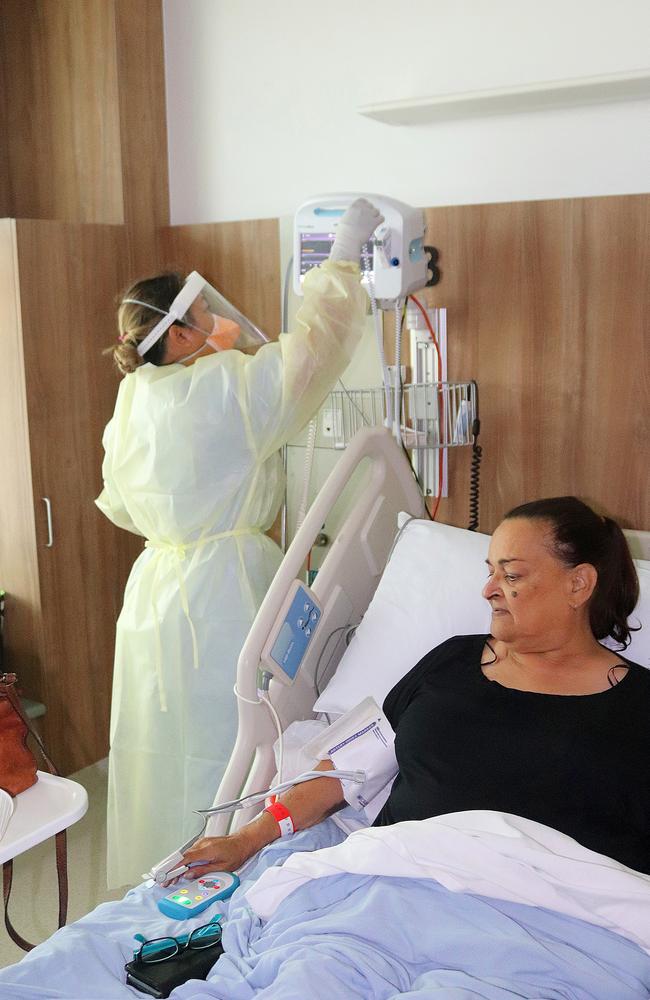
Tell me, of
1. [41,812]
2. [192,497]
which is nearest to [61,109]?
[192,497]

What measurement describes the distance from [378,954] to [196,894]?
40 cm

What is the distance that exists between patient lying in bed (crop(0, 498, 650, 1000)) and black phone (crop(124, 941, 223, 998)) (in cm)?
3

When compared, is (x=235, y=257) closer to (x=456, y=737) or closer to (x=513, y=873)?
(x=456, y=737)

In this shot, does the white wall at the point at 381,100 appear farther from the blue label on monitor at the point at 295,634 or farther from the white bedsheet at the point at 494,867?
the white bedsheet at the point at 494,867

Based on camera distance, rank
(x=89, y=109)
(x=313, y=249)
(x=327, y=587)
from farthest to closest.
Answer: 1. (x=89, y=109)
2. (x=313, y=249)
3. (x=327, y=587)

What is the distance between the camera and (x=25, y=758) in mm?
1721

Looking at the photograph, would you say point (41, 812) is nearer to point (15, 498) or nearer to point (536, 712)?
point (536, 712)

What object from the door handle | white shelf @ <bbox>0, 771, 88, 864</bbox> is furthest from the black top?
the door handle

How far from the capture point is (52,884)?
115 inches

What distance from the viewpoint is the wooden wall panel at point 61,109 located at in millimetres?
3309

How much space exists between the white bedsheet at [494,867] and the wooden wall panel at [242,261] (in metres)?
1.93

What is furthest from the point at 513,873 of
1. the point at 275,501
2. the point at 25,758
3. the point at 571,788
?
the point at 275,501

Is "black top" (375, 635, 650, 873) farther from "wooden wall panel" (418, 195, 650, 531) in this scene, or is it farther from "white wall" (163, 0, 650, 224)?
"white wall" (163, 0, 650, 224)

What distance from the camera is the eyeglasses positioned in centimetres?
162
